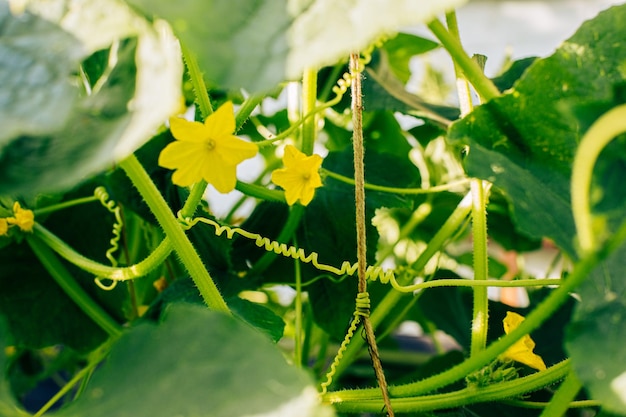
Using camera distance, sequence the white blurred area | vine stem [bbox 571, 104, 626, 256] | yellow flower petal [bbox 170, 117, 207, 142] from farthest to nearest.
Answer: the white blurred area → yellow flower petal [bbox 170, 117, 207, 142] → vine stem [bbox 571, 104, 626, 256]

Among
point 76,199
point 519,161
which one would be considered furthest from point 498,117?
point 76,199

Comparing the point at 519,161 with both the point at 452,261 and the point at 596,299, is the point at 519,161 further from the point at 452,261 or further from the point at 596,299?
the point at 452,261

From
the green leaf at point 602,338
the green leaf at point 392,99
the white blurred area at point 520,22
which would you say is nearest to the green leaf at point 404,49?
the green leaf at point 392,99

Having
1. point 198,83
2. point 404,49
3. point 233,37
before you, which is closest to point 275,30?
point 233,37

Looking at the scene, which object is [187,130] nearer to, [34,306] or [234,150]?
[234,150]

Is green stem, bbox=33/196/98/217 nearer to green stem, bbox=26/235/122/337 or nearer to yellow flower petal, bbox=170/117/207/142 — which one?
green stem, bbox=26/235/122/337

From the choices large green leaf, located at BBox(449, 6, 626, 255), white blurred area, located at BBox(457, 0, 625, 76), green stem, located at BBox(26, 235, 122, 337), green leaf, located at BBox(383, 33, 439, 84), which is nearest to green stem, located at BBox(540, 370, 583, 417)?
large green leaf, located at BBox(449, 6, 626, 255)

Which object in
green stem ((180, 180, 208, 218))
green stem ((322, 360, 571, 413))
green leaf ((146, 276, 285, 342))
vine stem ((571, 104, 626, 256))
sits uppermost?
vine stem ((571, 104, 626, 256))
